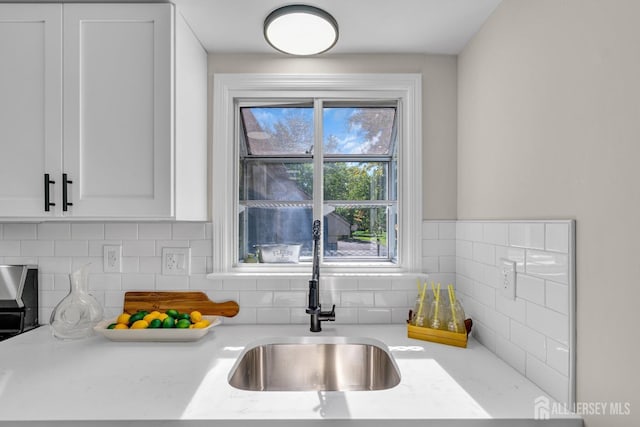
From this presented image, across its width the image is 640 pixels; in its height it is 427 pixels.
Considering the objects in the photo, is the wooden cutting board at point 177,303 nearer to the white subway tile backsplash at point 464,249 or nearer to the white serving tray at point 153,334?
the white serving tray at point 153,334

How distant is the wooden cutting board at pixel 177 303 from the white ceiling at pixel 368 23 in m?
1.18

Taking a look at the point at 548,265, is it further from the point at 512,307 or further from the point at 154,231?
the point at 154,231

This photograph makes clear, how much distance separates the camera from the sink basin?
1.51 metres

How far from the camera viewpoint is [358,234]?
6.23 ft

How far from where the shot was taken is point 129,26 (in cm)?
136

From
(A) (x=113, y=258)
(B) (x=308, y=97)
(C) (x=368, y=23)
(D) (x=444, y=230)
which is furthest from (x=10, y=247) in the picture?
(D) (x=444, y=230)

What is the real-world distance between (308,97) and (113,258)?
3.99 feet

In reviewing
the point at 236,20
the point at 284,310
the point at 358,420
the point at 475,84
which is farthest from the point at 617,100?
the point at 284,310

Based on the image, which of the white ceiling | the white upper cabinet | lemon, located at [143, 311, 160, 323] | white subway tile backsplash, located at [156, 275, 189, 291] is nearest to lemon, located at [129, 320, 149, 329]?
lemon, located at [143, 311, 160, 323]

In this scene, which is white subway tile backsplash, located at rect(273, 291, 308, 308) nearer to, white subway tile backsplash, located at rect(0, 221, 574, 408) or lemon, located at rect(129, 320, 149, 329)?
white subway tile backsplash, located at rect(0, 221, 574, 408)

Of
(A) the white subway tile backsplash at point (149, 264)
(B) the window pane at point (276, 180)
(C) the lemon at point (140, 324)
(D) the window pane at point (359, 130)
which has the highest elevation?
(D) the window pane at point (359, 130)

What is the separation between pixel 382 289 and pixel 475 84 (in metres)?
1.01

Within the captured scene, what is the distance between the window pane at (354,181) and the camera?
74.2 inches

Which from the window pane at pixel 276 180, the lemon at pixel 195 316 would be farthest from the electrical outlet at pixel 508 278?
the lemon at pixel 195 316
